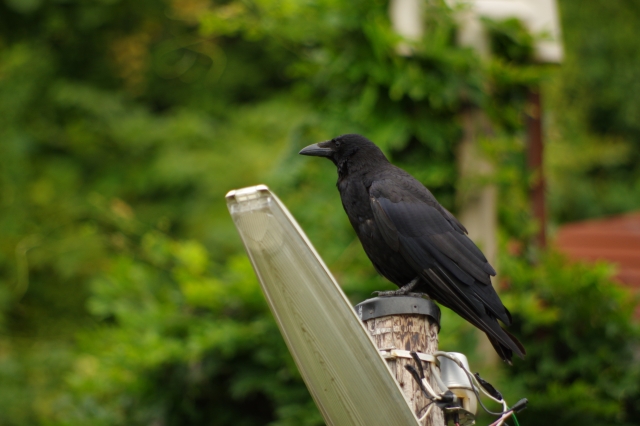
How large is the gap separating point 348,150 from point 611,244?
4.15 metres

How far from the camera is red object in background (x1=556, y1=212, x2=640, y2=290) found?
6148 mm

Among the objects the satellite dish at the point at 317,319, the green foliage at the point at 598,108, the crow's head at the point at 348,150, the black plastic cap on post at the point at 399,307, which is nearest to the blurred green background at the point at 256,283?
the crow's head at the point at 348,150

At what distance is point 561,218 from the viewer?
9.56m

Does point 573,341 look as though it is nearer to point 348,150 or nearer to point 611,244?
point 611,244

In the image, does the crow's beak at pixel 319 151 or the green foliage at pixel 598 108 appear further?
the green foliage at pixel 598 108

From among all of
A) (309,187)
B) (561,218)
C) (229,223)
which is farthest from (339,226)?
(561,218)

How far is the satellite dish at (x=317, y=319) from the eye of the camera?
6.46 feet

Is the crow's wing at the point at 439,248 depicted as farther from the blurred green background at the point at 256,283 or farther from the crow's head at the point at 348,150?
the blurred green background at the point at 256,283

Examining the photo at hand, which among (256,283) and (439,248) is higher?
(439,248)

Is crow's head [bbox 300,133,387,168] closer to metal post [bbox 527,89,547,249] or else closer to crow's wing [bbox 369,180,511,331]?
crow's wing [bbox 369,180,511,331]

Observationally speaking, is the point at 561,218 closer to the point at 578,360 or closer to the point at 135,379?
the point at 578,360

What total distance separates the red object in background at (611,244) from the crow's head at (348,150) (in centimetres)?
332

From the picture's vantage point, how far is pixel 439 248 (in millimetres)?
2809

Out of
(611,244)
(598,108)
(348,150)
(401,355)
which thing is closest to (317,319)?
(401,355)
